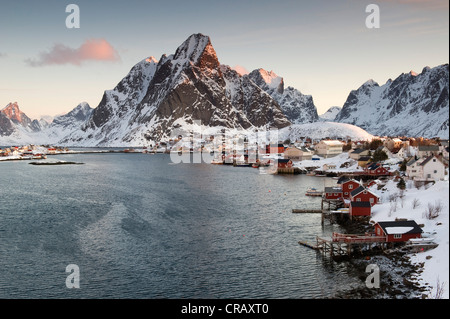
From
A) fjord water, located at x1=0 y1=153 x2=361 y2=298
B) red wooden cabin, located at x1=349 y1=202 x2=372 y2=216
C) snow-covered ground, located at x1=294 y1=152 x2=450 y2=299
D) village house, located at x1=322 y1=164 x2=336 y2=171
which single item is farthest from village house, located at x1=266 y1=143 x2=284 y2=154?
red wooden cabin, located at x1=349 y1=202 x2=372 y2=216

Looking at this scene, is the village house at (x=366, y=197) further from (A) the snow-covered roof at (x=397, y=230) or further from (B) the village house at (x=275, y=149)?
(B) the village house at (x=275, y=149)

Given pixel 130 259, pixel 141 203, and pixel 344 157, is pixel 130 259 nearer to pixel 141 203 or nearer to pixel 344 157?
pixel 141 203

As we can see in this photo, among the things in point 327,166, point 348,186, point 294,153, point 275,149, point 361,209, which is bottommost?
point 361,209

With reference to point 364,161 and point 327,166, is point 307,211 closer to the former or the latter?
point 364,161

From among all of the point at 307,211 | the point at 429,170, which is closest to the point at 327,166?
the point at 429,170
